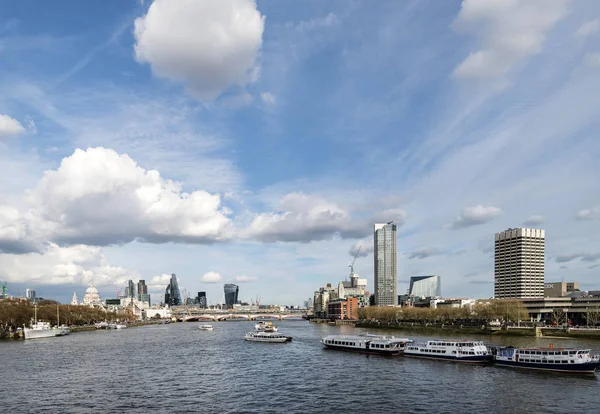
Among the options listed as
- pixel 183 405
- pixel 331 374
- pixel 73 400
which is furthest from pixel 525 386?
pixel 73 400

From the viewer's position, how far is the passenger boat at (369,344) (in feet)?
442

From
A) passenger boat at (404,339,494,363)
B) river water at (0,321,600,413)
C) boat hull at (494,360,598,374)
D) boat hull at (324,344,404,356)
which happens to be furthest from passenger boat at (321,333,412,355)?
boat hull at (494,360,598,374)

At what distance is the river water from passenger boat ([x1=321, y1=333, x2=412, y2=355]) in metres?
7.60

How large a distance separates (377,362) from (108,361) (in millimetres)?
65920

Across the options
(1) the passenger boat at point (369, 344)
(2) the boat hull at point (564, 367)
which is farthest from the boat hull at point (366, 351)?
A: (2) the boat hull at point (564, 367)

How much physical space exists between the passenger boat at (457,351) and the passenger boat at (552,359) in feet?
15.1

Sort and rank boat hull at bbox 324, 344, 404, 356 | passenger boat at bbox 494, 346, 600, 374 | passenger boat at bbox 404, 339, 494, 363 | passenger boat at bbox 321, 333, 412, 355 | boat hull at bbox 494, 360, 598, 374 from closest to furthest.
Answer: boat hull at bbox 494, 360, 598, 374 < passenger boat at bbox 494, 346, 600, 374 < passenger boat at bbox 404, 339, 494, 363 < boat hull at bbox 324, 344, 404, 356 < passenger boat at bbox 321, 333, 412, 355

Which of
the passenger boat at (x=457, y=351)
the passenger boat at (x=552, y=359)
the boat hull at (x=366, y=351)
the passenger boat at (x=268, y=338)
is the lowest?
the passenger boat at (x=268, y=338)

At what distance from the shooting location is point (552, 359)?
9812cm

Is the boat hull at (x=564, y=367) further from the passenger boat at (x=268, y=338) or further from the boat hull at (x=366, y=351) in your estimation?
the passenger boat at (x=268, y=338)

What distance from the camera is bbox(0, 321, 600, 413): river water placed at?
68.8 metres

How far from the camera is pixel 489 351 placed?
11725cm

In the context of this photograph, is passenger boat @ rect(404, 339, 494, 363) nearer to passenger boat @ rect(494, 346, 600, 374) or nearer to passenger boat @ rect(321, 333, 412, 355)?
passenger boat @ rect(494, 346, 600, 374)

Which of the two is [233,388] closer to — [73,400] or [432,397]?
[73,400]
